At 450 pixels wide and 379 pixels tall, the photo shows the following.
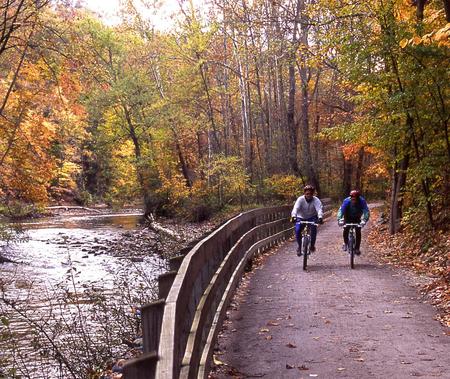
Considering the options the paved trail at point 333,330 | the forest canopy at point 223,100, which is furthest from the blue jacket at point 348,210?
the forest canopy at point 223,100

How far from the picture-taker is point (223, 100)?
40219 millimetres

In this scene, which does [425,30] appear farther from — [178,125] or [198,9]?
[178,125]

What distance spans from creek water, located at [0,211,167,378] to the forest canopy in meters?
2.32

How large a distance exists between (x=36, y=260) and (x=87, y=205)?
4124cm

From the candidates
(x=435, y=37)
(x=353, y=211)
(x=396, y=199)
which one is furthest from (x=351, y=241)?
(x=435, y=37)

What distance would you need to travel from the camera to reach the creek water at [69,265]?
1190 cm

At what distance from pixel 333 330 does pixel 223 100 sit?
3350 cm

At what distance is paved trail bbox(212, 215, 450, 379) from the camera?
623cm

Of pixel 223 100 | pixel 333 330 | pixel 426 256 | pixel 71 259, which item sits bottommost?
pixel 71 259

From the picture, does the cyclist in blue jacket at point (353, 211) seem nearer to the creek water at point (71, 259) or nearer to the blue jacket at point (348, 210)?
the blue jacket at point (348, 210)

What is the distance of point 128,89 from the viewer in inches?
1519

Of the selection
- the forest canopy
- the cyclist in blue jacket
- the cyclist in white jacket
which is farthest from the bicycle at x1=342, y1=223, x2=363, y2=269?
the forest canopy

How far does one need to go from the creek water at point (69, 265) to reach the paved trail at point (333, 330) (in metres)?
2.82

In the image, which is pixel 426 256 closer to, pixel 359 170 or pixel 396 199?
pixel 396 199
